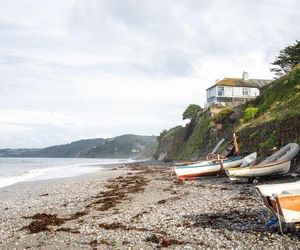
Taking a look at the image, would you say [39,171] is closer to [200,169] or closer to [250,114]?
[250,114]

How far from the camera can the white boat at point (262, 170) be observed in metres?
23.7

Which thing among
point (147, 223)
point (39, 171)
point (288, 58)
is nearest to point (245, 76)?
point (288, 58)

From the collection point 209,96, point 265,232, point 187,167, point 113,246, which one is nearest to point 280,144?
point 187,167

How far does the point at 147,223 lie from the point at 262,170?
1179 centimetres

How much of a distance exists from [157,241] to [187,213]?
431cm

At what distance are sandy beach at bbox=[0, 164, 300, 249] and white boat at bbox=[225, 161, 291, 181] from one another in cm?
166

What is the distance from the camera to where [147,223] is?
14.3 m

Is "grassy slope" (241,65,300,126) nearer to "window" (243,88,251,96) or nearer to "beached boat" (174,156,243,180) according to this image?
"beached boat" (174,156,243,180)

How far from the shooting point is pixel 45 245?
12016 millimetres

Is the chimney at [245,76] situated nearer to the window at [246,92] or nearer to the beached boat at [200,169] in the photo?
the window at [246,92]

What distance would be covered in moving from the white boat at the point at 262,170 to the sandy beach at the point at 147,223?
1.66 m

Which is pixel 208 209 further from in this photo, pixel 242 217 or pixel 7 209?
pixel 7 209

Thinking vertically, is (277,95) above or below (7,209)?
above

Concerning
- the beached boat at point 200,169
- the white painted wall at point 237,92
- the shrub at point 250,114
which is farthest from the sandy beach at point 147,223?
the white painted wall at point 237,92
